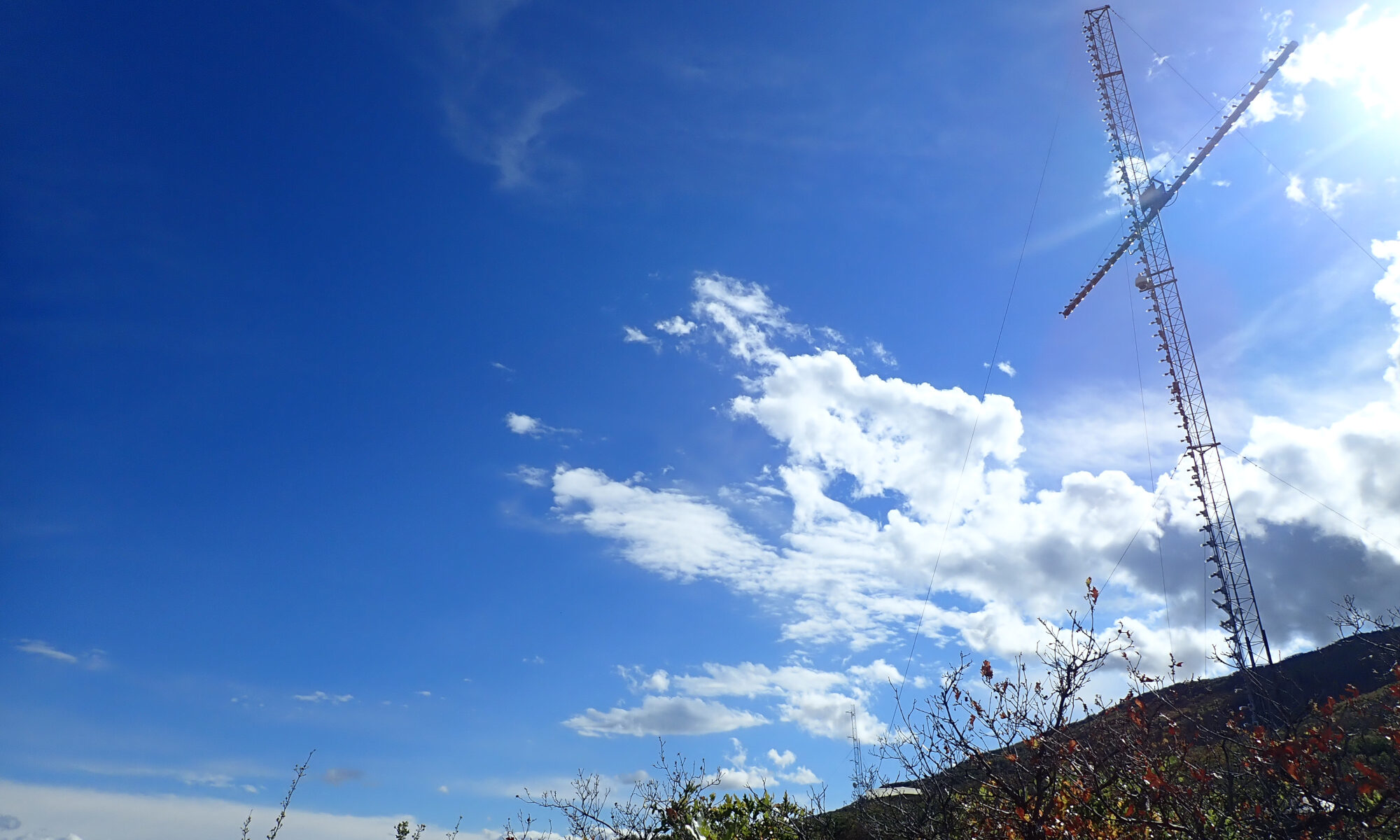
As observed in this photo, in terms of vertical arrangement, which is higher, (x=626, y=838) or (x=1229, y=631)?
(x=1229, y=631)

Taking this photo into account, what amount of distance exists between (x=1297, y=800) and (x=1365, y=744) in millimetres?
21447

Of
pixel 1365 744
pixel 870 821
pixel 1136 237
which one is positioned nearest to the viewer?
pixel 870 821

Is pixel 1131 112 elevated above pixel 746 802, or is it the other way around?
pixel 1131 112

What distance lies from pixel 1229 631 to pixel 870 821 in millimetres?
38443

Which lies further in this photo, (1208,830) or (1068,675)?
(1068,675)

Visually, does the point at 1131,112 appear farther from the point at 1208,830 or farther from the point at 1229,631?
the point at 1208,830

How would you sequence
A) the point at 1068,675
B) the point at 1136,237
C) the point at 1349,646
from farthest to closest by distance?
the point at 1349,646 < the point at 1136,237 < the point at 1068,675

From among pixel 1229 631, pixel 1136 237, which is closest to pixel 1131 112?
pixel 1136 237

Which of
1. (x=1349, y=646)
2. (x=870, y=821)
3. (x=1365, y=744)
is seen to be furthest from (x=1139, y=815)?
(x=1349, y=646)

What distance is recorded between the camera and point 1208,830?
9.59 metres

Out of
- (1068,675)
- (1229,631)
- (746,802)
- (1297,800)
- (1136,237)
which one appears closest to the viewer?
(1297,800)

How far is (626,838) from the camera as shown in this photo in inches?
758

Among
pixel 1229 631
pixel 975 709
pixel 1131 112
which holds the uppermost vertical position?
pixel 1131 112

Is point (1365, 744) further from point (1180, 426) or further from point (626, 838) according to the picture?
point (1180, 426)
